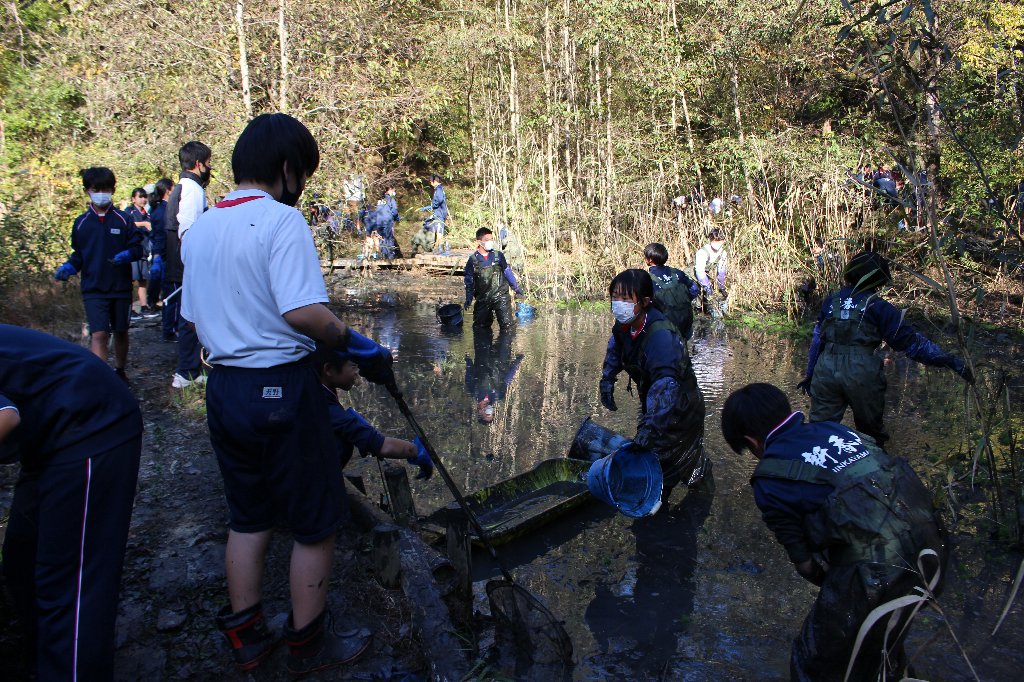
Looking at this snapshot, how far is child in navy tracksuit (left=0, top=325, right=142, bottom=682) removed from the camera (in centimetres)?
227

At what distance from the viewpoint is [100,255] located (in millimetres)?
6652

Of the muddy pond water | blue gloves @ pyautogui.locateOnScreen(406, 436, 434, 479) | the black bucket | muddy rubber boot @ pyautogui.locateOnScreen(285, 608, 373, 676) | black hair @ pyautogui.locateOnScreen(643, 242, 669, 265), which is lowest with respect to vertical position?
the muddy pond water

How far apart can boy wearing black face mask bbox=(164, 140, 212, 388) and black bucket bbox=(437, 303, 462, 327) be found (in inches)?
183

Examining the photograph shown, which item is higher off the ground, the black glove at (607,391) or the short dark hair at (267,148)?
the short dark hair at (267,148)

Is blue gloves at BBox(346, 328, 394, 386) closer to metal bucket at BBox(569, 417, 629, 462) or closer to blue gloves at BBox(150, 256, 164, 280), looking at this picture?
metal bucket at BBox(569, 417, 629, 462)

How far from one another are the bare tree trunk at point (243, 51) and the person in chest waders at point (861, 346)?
10.1 metres

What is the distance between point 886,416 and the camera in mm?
7484

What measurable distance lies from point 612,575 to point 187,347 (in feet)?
14.4

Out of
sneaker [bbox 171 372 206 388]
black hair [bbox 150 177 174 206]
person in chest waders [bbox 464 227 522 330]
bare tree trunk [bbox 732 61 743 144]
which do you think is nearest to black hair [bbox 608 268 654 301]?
sneaker [bbox 171 372 206 388]

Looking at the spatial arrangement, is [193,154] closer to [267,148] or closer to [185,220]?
[185,220]

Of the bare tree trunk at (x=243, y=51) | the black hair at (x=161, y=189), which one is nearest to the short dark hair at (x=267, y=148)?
the black hair at (x=161, y=189)

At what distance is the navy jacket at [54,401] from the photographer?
2232 millimetres

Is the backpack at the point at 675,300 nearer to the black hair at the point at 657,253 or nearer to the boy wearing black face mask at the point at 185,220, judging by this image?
the black hair at the point at 657,253

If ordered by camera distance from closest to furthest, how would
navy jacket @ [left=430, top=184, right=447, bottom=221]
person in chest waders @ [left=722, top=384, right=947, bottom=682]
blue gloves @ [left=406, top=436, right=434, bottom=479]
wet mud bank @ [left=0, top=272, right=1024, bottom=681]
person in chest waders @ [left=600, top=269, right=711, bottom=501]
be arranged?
1. person in chest waders @ [left=722, top=384, right=947, bottom=682]
2. wet mud bank @ [left=0, top=272, right=1024, bottom=681]
3. blue gloves @ [left=406, top=436, right=434, bottom=479]
4. person in chest waders @ [left=600, top=269, right=711, bottom=501]
5. navy jacket @ [left=430, top=184, right=447, bottom=221]
